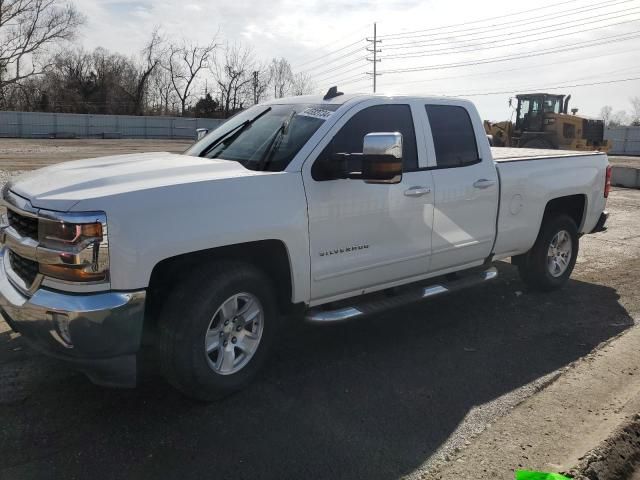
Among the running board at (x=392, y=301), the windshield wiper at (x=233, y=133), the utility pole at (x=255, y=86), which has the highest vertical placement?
the utility pole at (x=255, y=86)

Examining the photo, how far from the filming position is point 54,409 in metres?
3.61

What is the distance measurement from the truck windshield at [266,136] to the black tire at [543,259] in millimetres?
3002

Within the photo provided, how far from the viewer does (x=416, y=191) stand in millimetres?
4617

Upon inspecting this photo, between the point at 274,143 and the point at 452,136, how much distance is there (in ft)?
5.77

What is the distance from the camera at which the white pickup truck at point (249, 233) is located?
3180 mm

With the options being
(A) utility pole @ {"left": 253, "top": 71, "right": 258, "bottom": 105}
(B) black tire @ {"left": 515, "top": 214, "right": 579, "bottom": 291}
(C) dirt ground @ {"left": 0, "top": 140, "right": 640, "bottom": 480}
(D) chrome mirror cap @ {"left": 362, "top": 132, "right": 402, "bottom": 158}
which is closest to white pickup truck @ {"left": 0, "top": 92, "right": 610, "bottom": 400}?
(D) chrome mirror cap @ {"left": 362, "top": 132, "right": 402, "bottom": 158}

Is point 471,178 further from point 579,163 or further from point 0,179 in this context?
point 0,179

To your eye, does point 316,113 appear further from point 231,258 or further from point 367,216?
point 231,258

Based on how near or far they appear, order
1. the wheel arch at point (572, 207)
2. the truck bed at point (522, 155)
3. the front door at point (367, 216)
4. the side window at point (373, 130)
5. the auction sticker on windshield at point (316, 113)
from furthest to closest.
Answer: the wheel arch at point (572, 207) < the truck bed at point (522, 155) < the auction sticker on windshield at point (316, 113) < the side window at point (373, 130) < the front door at point (367, 216)

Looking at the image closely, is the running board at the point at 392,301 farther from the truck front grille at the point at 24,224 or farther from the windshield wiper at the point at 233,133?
the truck front grille at the point at 24,224

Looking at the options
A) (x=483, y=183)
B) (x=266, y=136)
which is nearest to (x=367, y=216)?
(x=266, y=136)

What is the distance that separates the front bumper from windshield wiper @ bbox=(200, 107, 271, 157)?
1.85 m

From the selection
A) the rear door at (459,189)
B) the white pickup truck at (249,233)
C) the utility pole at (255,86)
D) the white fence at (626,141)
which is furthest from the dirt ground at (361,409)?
the utility pole at (255,86)

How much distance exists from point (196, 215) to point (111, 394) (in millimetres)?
1397
